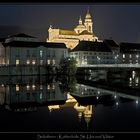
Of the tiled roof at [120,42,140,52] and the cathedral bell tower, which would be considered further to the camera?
the cathedral bell tower

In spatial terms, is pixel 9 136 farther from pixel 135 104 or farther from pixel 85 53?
A: pixel 85 53

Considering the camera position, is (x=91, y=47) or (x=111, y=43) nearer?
(x=91, y=47)

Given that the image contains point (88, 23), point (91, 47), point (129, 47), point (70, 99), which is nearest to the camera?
point (70, 99)

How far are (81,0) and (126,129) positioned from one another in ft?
7.49

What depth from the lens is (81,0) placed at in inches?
80.7

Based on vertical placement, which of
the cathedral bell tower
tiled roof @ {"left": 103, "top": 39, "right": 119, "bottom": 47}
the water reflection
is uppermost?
the cathedral bell tower

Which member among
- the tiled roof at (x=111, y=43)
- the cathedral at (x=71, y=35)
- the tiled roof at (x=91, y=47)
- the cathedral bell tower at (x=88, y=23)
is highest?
the cathedral bell tower at (x=88, y=23)

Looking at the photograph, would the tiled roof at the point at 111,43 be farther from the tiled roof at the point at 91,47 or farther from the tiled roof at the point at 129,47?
the tiled roof at the point at 91,47

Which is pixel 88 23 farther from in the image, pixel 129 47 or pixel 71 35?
pixel 129 47

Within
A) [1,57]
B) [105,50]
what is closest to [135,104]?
[1,57]

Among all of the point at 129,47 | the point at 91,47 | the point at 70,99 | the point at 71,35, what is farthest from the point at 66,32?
the point at 70,99

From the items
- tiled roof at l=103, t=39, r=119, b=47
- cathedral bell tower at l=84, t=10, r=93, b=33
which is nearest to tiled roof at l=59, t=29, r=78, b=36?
cathedral bell tower at l=84, t=10, r=93, b=33

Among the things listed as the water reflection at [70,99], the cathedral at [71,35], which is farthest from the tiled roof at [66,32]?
the water reflection at [70,99]

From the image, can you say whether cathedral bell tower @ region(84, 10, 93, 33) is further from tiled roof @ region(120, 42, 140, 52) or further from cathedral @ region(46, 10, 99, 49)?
tiled roof @ region(120, 42, 140, 52)
